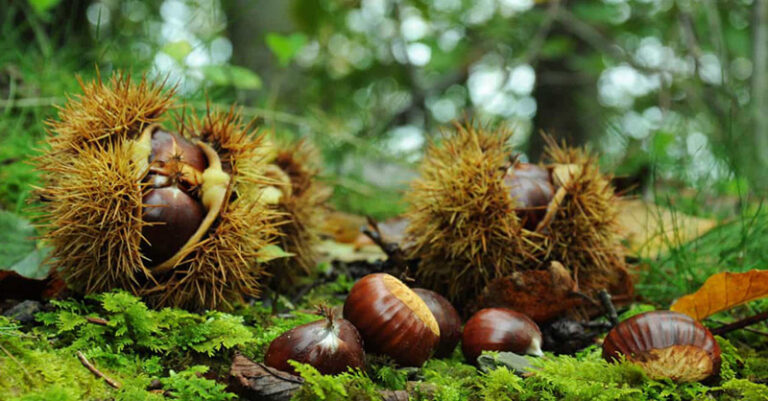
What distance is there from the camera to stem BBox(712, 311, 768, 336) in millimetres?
1873

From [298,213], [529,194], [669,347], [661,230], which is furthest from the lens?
[661,230]

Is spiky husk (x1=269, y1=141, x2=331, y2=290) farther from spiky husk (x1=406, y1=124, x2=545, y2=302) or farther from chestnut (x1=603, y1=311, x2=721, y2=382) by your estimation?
chestnut (x1=603, y1=311, x2=721, y2=382)

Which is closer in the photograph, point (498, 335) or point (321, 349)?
point (321, 349)

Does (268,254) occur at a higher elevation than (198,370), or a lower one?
higher

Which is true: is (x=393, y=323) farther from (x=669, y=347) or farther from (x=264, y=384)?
(x=669, y=347)

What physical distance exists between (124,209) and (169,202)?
13cm

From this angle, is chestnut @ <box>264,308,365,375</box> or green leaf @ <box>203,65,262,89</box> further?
green leaf @ <box>203,65,262,89</box>

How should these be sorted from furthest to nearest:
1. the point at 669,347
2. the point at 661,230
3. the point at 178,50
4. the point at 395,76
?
the point at 395,76
the point at 178,50
the point at 661,230
the point at 669,347

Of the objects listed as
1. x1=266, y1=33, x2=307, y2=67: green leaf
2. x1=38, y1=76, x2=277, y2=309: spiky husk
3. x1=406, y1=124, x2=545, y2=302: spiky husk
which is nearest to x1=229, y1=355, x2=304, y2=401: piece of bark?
x1=38, y1=76, x2=277, y2=309: spiky husk

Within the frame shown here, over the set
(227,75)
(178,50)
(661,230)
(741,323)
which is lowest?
(741,323)

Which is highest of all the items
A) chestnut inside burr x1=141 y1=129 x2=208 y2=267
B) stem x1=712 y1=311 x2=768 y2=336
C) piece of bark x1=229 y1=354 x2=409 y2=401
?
chestnut inside burr x1=141 y1=129 x2=208 y2=267

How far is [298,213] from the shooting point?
2350mm

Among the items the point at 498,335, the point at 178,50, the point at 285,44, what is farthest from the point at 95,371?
the point at 285,44

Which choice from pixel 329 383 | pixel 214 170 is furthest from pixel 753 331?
pixel 214 170
